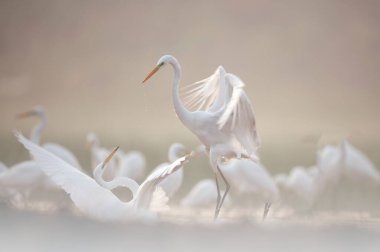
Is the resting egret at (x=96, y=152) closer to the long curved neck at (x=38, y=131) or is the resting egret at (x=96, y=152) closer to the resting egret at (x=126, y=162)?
the resting egret at (x=126, y=162)

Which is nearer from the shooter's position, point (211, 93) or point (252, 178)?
point (211, 93)

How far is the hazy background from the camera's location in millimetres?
4742

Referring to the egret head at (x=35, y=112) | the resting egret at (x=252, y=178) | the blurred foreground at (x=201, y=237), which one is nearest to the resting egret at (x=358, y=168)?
the resting egret at (x=252, y=178)

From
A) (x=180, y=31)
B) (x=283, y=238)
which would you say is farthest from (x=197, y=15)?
(x=283, y=238)

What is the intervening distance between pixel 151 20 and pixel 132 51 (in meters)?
0.29

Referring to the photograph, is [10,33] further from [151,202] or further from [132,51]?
[151,202]

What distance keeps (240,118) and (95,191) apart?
753 millimetres

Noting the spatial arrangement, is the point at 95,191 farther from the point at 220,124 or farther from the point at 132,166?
the point at 132,166

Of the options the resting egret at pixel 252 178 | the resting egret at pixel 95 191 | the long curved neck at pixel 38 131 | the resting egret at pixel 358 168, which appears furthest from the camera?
the long curved neck at pixel 38 131

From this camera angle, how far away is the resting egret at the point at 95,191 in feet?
8.93

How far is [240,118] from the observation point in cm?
305

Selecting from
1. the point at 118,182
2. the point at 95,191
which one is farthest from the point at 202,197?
the point at 95,191

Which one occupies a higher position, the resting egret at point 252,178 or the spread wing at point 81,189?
the resting egret at point 252,178

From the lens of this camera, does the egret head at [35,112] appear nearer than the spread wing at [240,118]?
No
